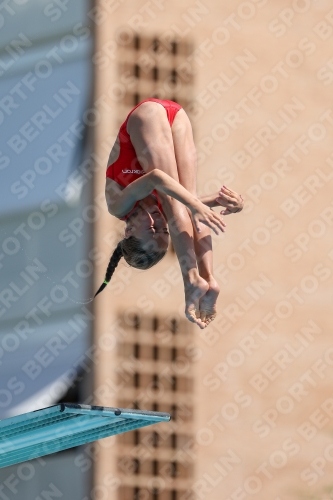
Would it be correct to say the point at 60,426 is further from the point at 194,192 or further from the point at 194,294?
the point at 194,192

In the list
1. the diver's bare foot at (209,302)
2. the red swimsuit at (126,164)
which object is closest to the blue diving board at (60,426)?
the diver's bare foot at (209,302)

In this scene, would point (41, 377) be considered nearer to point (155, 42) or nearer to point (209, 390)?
point (209, 390)

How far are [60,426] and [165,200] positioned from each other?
2104 millimetres

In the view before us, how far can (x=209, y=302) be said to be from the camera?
917 cm

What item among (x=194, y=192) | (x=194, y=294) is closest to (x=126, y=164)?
(x=194, y=192)

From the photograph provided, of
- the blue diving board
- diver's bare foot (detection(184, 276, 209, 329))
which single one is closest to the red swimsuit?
diver's bare foot (detection(184, 276, 209, 329))

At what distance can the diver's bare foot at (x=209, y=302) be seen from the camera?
30.0ft

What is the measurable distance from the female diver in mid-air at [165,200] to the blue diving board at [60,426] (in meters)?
1.10

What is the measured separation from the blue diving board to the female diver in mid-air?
110cm

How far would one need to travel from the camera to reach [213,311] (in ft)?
30.5

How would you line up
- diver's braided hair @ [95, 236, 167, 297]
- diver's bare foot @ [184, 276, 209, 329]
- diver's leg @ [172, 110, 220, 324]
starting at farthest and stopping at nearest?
diver's braided hair @ [95, 236, 167, 297] → diver's leg @ [172, 110, 220, 324] → diver's bare foot @ [184, 276, 209, 329]

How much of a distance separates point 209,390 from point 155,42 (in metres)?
4.91

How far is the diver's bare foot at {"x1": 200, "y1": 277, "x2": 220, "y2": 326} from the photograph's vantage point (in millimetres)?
9141

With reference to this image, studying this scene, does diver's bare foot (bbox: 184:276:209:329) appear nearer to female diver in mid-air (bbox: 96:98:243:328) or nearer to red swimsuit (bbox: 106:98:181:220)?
female diver in mid-air (bbox: 96:98:243:328)
